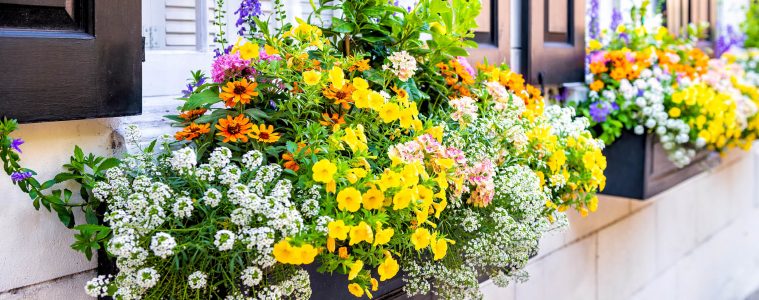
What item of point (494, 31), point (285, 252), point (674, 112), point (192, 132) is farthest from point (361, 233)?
point (674, 112)

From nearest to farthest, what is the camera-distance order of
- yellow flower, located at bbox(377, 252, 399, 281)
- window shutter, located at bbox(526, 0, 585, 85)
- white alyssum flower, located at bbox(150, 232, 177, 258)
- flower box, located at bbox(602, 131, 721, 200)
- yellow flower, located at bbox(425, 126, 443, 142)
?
white alyssum flower, located at bbox(150, 232, 177, 258) < yellow flower, located at bbox(377, 252, 399, 281) < yellow flower, located at bbox(425, 126, 443, 142) < window shutter, located at bbox(526, 0, 585, 85) < flower box, located at bbox(602, 131, 721, 200)

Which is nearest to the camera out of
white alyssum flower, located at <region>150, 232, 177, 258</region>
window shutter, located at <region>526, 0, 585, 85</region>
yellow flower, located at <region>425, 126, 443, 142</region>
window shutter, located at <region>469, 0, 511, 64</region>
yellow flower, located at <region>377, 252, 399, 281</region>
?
white alyssum flower, located at <region>150, 232, 177, 258</region>

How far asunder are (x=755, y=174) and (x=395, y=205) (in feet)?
14.6

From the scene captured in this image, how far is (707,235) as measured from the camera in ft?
14.3

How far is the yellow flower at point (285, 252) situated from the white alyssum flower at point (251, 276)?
4 cm

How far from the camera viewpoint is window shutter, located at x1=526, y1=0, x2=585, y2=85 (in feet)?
8.64

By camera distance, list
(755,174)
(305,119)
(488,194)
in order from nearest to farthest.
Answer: (305,119) < (488,194) < (755,174)

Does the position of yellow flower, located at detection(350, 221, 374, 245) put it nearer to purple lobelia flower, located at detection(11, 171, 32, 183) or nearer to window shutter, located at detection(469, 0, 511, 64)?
purple lobelia flower, located at detection(11, 171, 32, 183)

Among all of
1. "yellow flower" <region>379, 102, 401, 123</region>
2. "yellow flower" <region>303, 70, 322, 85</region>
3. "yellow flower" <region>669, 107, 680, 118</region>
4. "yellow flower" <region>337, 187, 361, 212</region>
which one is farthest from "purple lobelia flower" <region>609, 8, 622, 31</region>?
"yellow flower" <region>337, 187, 361, 212</region>

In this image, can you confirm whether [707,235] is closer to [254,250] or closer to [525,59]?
[525,59]

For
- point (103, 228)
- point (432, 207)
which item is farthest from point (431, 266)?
point (103, 228)

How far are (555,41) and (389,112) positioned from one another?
1528mm

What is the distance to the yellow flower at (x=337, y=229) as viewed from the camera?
1220 millimetres

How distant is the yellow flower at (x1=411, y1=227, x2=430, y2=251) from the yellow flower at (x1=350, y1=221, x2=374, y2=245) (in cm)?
14
